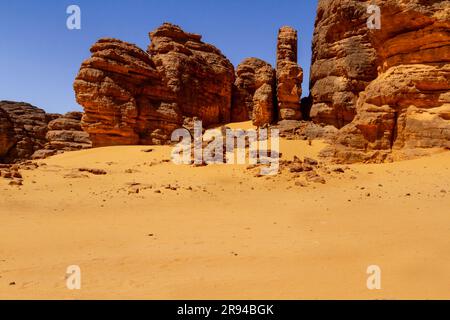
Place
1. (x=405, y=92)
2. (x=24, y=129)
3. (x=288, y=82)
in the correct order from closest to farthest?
(x=405, y=92)
(x=288, y=82)
(x=24, y=129)

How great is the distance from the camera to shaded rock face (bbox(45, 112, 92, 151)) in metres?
32.3

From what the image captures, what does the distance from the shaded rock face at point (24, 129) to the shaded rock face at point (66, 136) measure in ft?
14.7

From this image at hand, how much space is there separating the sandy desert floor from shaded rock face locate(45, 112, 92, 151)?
22546 millimetres

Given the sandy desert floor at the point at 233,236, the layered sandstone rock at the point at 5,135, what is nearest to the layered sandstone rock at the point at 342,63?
the sandy desert floor at the point at 233,236

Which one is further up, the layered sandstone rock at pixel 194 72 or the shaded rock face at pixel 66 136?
the layered sandstone rock at pixel 194 72

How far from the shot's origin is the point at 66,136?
33.0 m

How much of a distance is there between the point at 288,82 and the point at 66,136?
71.1 ft

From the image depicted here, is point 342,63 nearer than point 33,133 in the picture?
Yes

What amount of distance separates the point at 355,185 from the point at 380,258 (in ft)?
18.6

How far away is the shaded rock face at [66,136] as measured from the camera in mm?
32281

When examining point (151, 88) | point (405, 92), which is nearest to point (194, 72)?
point (151, 88)

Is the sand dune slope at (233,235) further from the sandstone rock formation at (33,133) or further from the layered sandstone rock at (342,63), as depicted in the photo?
the sandstone rock formation at (33,133)

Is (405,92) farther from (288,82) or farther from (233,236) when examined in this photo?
(288,82)

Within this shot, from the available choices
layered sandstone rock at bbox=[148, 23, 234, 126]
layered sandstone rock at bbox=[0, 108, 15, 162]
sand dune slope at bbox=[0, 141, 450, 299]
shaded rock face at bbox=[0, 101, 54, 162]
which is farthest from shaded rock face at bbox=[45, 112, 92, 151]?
sand dune slope at bbox=[0, 141, 450, 299]
